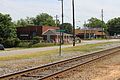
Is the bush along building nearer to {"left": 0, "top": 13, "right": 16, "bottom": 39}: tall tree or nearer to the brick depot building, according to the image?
the brick depot building

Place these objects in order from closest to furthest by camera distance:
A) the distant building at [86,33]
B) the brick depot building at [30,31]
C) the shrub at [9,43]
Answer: the shrub at [9,43]
the brick depot building at [30,31]
the distant building at [86,33]

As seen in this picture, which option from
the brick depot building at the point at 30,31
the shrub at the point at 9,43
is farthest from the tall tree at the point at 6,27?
the brick depot building at the point at 30,31

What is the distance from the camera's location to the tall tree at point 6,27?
89688 mm

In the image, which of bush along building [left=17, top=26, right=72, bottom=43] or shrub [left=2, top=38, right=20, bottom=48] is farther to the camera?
bush along building [left=17, top=26, right=72, bottom=43]

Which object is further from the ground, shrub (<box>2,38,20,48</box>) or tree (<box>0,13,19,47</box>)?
tree (<box>0,13,19,47</box>)

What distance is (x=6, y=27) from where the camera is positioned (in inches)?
3583

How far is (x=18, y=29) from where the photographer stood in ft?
348

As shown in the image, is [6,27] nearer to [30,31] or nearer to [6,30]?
[6,30]

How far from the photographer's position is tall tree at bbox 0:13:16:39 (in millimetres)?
89688

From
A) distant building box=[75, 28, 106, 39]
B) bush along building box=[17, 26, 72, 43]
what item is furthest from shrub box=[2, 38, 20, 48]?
distant building box=[75, 28, 106, 39]

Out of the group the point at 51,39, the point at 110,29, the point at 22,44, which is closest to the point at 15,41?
the point at 22,44

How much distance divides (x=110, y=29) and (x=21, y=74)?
602 feet

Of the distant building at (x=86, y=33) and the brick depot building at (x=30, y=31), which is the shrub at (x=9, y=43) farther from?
the distant building at (x=86, y=33)

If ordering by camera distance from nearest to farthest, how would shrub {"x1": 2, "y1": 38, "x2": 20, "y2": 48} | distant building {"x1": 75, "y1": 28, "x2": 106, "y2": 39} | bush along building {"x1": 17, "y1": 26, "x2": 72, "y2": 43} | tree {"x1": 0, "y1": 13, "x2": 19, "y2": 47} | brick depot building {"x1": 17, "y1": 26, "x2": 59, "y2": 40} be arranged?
shrub {"x1": 2, "y1": 38, "x2": 20, "y2": 48} → tree {"x1": 0, "y1": 13, "x2": 19, "y2": 47} → bush along building {"x1": 17, "y1": 26, "x2": 72, "y2": 43} → brick depot building {"x1": 17, "y1": 26, "x2": 59, "y2": 40} → distant building {"x1": 75, "y1": 28, "x2": 106, "y2": 39}
